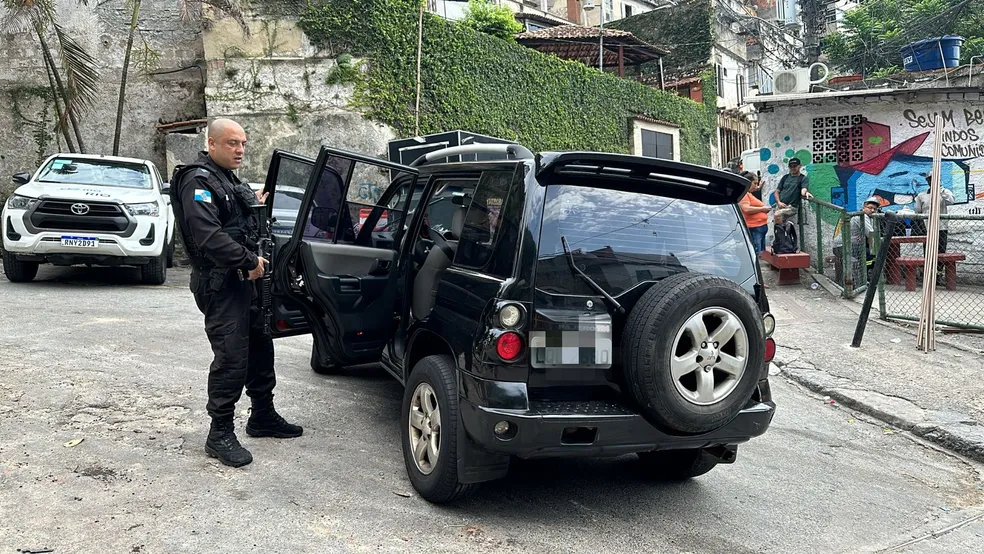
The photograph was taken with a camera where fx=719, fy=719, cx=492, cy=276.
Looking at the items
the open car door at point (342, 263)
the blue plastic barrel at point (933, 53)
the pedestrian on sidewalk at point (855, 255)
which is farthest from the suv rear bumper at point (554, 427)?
the blue plastic barrel at point (933, 53)

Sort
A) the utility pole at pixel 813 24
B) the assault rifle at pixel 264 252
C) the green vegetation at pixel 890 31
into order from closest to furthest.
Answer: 1. the assault rifle at pixel 264 252
2. the green vegetation at pixel 890 31
3. the utility pole at pixel 813 24

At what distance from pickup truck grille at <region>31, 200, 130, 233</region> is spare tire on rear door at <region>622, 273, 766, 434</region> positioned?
7.72m

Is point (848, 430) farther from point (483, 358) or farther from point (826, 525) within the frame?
point (483, 358)

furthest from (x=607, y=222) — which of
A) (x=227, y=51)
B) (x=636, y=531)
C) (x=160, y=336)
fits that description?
(x=227, y=51)

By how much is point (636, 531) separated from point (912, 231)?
10.8 metres

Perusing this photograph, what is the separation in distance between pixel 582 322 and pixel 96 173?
881cm

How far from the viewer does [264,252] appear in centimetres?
405

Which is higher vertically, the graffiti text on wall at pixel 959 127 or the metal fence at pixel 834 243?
the graffiti text on wall at pixel 959 127

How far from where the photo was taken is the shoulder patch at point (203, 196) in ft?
12.2

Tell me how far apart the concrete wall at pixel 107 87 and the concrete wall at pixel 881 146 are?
11545 mm

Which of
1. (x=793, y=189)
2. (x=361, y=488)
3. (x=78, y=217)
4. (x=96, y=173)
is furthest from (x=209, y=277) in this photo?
(x=793, y=189)

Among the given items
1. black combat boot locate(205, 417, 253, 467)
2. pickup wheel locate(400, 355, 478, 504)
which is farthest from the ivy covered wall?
pickup wheel locate(400, 355, 478, 504)

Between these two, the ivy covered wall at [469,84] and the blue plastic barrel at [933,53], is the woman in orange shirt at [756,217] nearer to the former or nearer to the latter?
the blue plastic barrel at [933,53]

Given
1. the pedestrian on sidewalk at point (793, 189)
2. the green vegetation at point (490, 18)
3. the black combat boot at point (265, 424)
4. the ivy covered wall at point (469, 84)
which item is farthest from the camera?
the green vegetation at point (490, 18)
